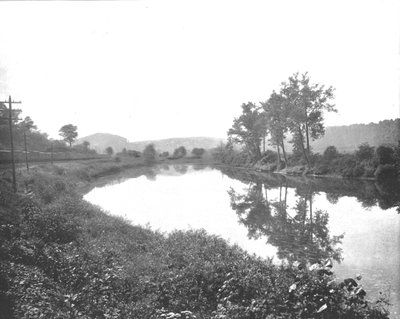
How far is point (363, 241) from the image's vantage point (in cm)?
1471

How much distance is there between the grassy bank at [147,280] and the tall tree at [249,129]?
63749 millimetres

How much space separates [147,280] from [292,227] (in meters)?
10.5

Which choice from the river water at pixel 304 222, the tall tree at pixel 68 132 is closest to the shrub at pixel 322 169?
the river water at pixel 304 222

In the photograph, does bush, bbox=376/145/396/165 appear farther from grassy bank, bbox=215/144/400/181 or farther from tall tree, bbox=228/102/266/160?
tall tree, bbox=228/102/266/160

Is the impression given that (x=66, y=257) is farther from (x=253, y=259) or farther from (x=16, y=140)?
(x=16, y=140)

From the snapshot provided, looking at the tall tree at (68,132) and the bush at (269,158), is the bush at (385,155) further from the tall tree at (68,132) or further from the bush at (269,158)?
the tall tree at (68,132)

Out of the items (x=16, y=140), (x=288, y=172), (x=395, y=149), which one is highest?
(x=16, y=140)

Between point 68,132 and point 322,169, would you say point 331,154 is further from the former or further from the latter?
point 68,132

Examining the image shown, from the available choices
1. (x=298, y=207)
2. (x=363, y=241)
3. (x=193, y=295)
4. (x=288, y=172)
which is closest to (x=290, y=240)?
(x=363, y=241)

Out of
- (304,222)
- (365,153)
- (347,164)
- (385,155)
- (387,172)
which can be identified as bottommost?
(304,222)

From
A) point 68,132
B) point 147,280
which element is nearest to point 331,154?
point 147,280

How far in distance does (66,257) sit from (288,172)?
53.0 meters

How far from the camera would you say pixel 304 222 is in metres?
19.1

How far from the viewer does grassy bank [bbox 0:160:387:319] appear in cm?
741
